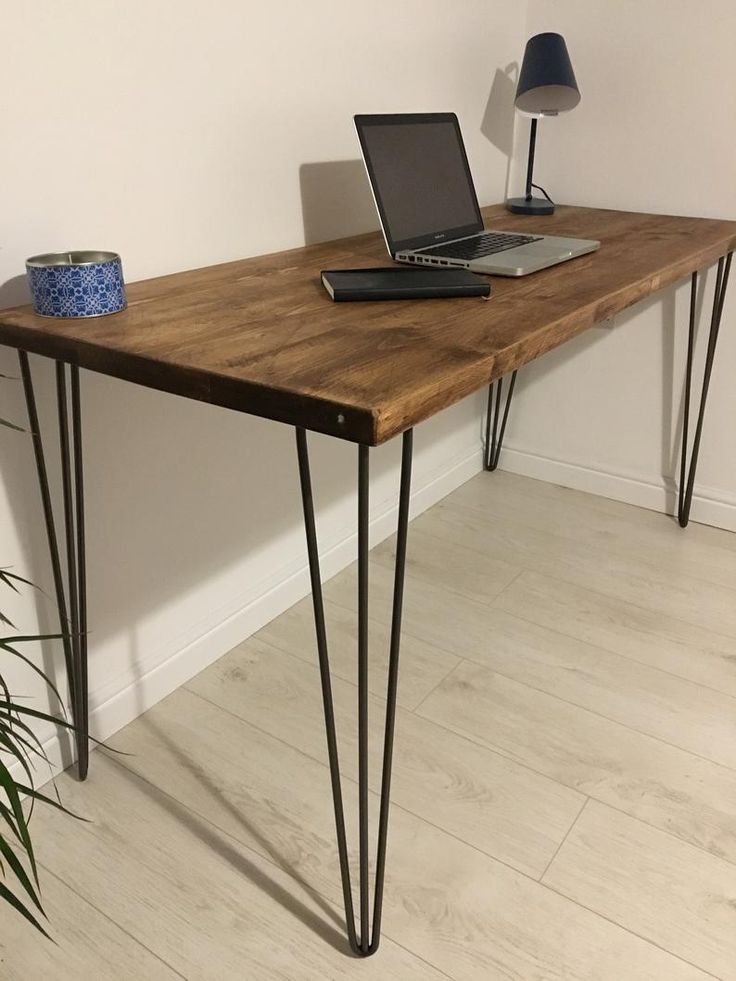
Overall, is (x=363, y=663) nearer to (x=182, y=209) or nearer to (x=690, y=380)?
(x=182, y=209)

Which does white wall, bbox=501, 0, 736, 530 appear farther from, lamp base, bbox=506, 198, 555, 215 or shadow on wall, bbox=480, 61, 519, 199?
lamp base, bbox=506, 198, 555, 215

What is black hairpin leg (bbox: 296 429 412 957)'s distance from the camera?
770mm

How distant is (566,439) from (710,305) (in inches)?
19.4

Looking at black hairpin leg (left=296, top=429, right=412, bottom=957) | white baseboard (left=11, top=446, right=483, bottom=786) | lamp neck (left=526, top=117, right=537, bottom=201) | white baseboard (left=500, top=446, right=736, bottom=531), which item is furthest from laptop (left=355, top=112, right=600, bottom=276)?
white baseboard (left=500, top=446, right=736, bottom=531)

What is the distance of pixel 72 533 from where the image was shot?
109 centimetres

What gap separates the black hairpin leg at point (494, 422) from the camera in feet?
7.24

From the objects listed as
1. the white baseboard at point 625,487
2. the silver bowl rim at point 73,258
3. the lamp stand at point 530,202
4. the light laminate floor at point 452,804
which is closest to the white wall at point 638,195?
the white baseboard at point 625,487

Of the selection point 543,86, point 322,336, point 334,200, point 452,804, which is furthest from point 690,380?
point 322,336

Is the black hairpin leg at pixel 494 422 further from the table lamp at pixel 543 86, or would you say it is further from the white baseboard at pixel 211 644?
the table lamp at pixel 543 86

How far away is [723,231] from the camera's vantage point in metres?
1.62

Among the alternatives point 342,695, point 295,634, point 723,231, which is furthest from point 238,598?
point 723,231

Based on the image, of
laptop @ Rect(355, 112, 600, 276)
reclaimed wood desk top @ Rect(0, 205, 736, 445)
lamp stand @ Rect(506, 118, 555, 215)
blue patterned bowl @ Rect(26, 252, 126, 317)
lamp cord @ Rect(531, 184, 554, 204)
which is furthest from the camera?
lamp cord @ Rect(531, 184, 554, 204)

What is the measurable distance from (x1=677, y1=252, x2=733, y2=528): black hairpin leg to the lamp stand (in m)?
0.36

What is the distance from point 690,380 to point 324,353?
4.44ft
